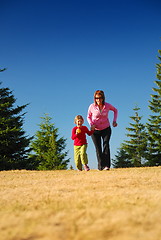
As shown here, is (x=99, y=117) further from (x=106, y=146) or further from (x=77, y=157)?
(x=77, y=157)

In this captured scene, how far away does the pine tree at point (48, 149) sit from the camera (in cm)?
2578

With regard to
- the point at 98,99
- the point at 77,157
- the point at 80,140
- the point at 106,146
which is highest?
the point at 98,99

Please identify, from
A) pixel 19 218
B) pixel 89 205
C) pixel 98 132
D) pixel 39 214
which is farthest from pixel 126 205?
pixel 98 132

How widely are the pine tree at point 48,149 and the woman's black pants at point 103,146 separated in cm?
1751

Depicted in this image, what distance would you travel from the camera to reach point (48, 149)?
90.6ft

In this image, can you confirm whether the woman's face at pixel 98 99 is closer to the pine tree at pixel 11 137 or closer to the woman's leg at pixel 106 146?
the woman's leg at pixel 106 146

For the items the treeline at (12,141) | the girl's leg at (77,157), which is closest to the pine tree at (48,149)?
the treeline at (12,141)

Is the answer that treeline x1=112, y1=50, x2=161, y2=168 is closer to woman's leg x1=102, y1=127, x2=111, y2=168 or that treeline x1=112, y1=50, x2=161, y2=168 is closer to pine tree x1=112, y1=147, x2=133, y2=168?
pine tree x1=112, y1=147, x2=133, y2=168

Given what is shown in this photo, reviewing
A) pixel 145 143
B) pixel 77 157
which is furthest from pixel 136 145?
pixel 77 157

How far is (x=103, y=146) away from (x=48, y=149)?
21012 millimetres

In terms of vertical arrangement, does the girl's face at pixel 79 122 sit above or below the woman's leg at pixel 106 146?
above

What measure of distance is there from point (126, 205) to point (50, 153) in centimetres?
2497

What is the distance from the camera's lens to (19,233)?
56.5 inches

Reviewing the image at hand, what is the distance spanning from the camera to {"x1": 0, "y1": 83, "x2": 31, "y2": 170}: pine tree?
Result: 18.6 metres
